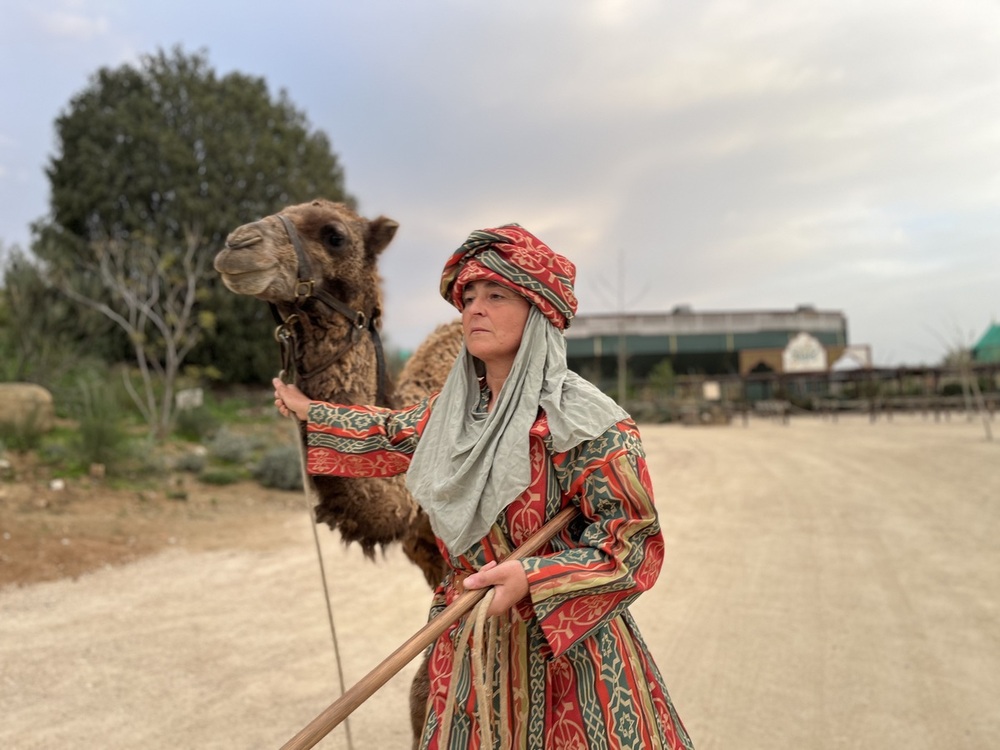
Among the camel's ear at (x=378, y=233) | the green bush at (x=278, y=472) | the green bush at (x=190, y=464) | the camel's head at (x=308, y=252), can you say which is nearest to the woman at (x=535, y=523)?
the camel's head at (x=308, y=252)

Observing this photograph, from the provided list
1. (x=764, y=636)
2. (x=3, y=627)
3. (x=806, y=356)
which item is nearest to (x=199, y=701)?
(x=3, y=627)

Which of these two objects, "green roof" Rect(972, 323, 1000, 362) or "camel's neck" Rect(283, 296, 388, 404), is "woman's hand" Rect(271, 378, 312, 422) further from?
"green roof" Rect(972, 323, 1000, 362)

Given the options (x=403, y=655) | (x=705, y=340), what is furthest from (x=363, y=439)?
(x=705, y=340)

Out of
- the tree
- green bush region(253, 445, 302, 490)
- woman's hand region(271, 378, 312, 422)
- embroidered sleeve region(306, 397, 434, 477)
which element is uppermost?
the tree

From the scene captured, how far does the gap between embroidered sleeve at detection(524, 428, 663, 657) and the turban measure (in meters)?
0.38

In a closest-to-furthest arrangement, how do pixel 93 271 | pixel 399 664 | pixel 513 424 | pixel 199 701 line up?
pixel 399 664 → pixel 513 424 → pixel 199 701 → pixel 93 271

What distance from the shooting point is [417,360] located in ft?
11.2

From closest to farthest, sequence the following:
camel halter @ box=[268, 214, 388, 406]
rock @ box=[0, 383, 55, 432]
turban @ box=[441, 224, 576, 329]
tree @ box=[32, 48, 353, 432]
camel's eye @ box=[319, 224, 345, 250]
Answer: turban @ box=[441, 224, 576, 329]
camel halter @ box=[268, 214, 388, 406]
camel's eye @ box=[319, 224, 345, 250]
rock @ box=[0, 383, 55, 432]
tree @ box=[32, 48, 353, 432]

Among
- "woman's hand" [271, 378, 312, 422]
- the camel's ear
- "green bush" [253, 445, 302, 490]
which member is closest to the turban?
"woman's hand" [271, 378, 312, 422]

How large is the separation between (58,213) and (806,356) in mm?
28705

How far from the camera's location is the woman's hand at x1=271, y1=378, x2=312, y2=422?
6.70 ft

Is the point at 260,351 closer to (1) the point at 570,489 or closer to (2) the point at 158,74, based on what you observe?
(2) the point at 158,74

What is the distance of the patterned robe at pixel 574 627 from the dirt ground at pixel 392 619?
2153 millimetres

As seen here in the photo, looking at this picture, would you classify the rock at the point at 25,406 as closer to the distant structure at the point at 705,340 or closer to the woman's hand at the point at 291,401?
the woman's hand at the point at 291,401
